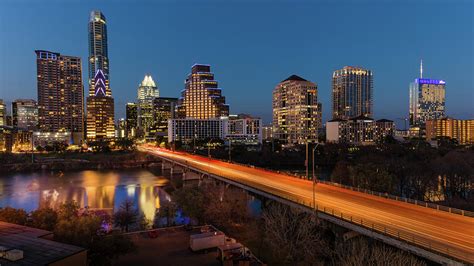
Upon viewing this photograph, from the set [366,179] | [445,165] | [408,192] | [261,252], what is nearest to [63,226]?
[261,252]

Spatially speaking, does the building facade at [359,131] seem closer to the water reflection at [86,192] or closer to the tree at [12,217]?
the water reflection at [86,192]

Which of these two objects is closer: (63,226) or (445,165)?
(63,226)

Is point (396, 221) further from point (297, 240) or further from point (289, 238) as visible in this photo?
point (289, 238)

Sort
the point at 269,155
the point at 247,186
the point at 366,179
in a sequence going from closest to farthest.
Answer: the point at 247,186 → the point at 366,179 → the point at 269,155

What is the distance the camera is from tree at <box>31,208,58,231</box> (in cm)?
2800

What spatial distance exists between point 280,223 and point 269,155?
85360mm

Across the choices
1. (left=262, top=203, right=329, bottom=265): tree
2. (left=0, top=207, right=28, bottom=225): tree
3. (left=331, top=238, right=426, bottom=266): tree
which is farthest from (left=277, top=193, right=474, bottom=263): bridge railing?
(left=0, top=207, right=28, bottom=225): tree

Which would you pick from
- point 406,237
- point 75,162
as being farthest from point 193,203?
point 75,162

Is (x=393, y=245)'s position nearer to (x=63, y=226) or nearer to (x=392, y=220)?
(x=392, y=220)

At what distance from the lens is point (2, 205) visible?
169 feet

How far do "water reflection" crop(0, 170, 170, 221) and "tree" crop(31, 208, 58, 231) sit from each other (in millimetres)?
13954

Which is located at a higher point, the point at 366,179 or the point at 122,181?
the point at 366,179

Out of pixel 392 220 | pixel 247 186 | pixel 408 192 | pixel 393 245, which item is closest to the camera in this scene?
pixel 393 245

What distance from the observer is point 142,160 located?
11719 cm
